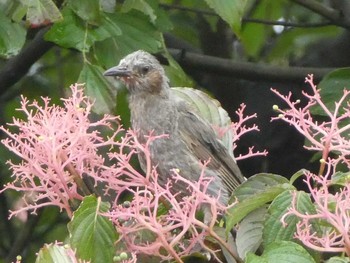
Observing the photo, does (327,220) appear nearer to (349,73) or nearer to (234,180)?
(234,180)

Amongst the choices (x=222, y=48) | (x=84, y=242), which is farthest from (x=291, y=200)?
(x=222, y=48)

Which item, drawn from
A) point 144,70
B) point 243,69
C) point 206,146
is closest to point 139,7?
point 144,70

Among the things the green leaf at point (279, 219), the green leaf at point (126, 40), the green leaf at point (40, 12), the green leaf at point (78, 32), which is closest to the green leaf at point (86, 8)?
the green leaf at point (78, 32)

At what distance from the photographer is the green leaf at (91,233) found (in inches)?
79.2

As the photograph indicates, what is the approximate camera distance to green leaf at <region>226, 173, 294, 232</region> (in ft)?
6.56

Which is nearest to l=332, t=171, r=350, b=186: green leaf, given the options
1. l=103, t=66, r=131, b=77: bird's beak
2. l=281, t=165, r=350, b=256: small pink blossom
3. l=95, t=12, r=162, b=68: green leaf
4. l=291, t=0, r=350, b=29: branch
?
l=281, t=165, r=350, b=256: small pink blossom

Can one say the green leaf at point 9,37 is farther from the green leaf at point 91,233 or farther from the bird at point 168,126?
the green leaf at point 91,233

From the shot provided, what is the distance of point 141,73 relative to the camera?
3.36 m

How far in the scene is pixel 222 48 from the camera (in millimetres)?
5355

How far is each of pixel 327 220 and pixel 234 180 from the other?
53.1 inches

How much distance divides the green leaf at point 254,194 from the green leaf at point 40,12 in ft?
3.37

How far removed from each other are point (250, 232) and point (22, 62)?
2378mm

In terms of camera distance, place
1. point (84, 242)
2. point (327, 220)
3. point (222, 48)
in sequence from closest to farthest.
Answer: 1. point (327, 220)
2. point (84, 242)
3. point (222, 48)

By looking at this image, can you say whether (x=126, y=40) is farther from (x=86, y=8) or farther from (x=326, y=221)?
(x=326, y=221)
